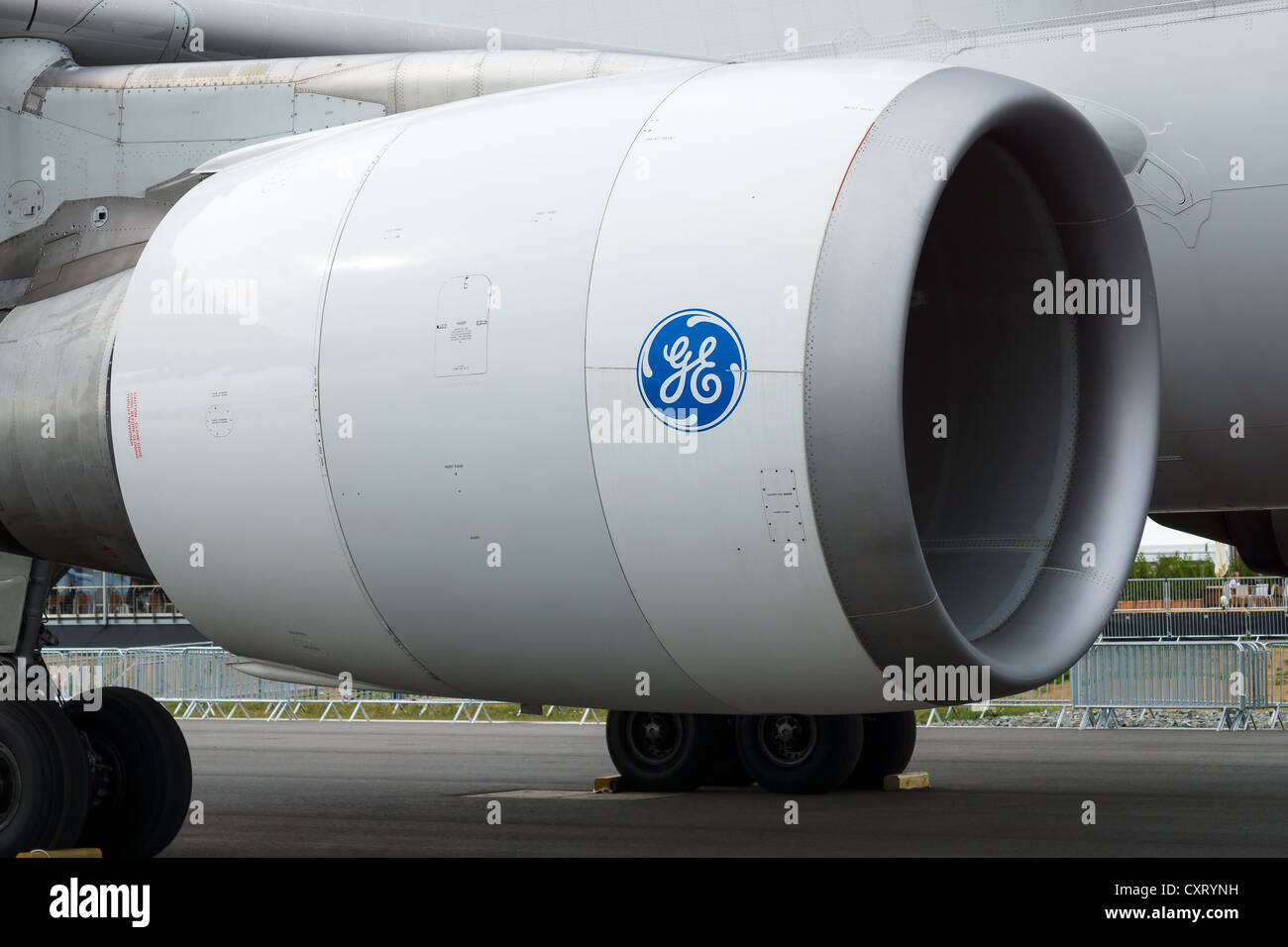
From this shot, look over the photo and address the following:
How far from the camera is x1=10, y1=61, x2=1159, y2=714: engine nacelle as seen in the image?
14.8 ft

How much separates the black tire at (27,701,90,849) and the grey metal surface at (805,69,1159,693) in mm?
3754

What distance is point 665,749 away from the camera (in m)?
11.6

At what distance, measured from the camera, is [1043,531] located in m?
5.54

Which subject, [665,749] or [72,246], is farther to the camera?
[665,749]

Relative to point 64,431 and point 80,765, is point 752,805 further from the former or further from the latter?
point 64,431

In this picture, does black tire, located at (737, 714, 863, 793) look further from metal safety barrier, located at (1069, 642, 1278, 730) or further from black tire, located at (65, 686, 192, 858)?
metal safety barrier, located at (1069, 642, 1278, 730)

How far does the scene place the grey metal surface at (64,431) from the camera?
19.8 feet

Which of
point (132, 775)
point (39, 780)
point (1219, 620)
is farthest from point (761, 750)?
point (1219, 620)

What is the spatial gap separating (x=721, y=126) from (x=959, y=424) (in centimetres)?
167

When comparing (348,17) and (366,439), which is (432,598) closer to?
(366,439)

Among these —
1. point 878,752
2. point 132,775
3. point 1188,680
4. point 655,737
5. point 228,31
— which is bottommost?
point 1188,680

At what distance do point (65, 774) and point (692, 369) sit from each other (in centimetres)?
388

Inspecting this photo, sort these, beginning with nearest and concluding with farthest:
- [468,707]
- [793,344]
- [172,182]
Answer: [793,344] < [172,182] < [468,707]

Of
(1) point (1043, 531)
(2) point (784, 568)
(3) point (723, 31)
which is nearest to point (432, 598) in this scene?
(2) point (784, 568)
